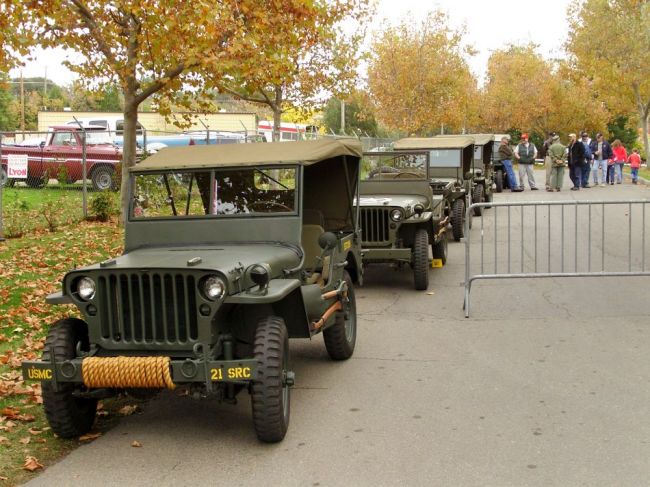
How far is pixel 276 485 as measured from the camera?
451cm

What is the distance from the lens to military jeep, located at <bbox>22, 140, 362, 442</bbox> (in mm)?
4969

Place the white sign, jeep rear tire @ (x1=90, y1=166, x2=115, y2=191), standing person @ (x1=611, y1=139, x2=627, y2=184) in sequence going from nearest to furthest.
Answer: the white sign < jeep rear tire @ (x1=90, y1=166, x2=115, y2=191) < standing person @ (x1=611, y1=139, x2=627, y2=184)

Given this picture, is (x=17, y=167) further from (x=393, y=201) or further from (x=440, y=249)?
(x=440, y=249)

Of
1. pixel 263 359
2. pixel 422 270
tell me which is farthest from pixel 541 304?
pixel 263 359

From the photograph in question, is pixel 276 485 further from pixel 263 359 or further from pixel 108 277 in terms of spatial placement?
pixel 108 277

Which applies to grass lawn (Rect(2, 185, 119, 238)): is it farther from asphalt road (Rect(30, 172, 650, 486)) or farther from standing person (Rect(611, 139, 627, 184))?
standing person (Rect(611, 139, 627, 184))

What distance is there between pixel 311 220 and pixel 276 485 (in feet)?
11.3

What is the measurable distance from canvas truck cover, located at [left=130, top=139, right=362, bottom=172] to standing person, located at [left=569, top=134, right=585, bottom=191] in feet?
67.3

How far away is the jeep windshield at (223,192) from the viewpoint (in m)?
6.54

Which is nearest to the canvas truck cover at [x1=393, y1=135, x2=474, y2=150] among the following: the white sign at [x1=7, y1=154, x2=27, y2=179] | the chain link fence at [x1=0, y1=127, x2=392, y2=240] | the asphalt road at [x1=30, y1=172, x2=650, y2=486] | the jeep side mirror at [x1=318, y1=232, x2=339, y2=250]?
the chain link fence at [x1=0, y1=127, x2=392, y2=240]

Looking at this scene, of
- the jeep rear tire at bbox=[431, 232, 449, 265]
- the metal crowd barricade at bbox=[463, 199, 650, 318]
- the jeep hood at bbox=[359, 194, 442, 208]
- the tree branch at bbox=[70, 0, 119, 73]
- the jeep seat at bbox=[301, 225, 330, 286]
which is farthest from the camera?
the tree branch at bbox=[70, 0, 119, 73]

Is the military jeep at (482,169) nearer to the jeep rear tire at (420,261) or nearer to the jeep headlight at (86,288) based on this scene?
the jeep rear tire at (420,261)

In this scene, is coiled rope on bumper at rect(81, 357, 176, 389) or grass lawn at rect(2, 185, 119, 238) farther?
grass lawn at rect(2, 185, 119, 238)

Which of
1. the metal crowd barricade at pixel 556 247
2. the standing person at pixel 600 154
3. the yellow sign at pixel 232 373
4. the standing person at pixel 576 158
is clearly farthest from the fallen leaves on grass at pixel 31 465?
the standing person at pixel 600 154
